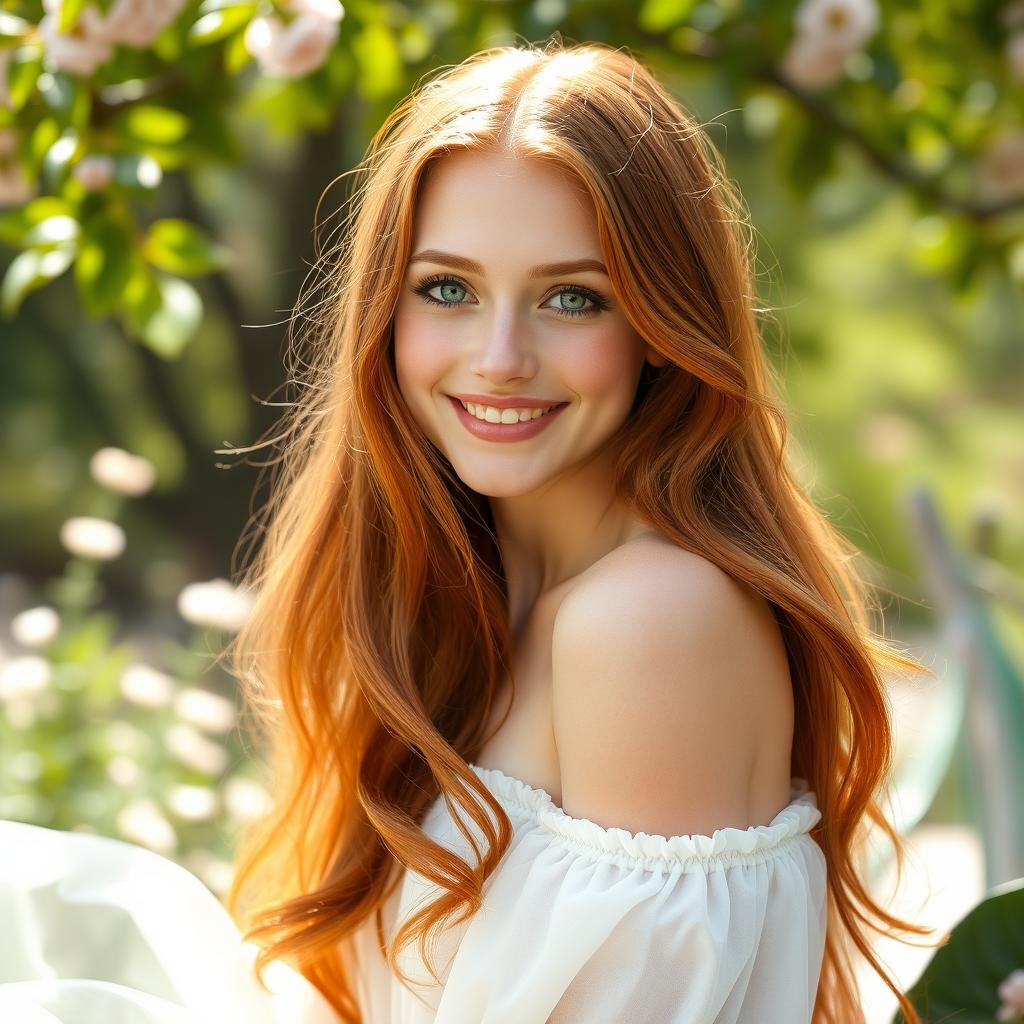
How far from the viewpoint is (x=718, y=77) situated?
287 cm

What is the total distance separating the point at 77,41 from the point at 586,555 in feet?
3.71

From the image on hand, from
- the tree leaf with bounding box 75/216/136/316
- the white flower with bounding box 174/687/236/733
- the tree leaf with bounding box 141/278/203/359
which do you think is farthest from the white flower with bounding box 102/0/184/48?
the white flower with bounding box 174/687/236/733

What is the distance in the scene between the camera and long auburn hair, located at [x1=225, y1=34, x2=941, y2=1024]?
151 cm

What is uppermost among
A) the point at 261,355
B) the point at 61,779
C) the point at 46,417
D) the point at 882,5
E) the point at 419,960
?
the point at 882,5

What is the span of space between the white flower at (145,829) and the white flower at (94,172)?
121cm

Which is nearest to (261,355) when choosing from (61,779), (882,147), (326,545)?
(61,779)

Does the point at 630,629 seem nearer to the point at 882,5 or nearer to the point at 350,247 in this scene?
the point at 350,247

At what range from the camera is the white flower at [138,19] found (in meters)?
2.02

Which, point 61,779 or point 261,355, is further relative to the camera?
point 261,355

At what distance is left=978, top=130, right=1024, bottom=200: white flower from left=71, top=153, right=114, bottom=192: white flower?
80.6 inches

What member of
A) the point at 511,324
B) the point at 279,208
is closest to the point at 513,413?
the point at 511,324

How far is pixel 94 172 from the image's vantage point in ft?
6.97

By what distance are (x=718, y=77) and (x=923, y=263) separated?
0.75 metres

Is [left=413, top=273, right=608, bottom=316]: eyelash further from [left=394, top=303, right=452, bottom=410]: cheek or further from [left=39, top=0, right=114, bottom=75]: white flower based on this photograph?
[left=39, top=0, right=114, bottom=75]: white flower
